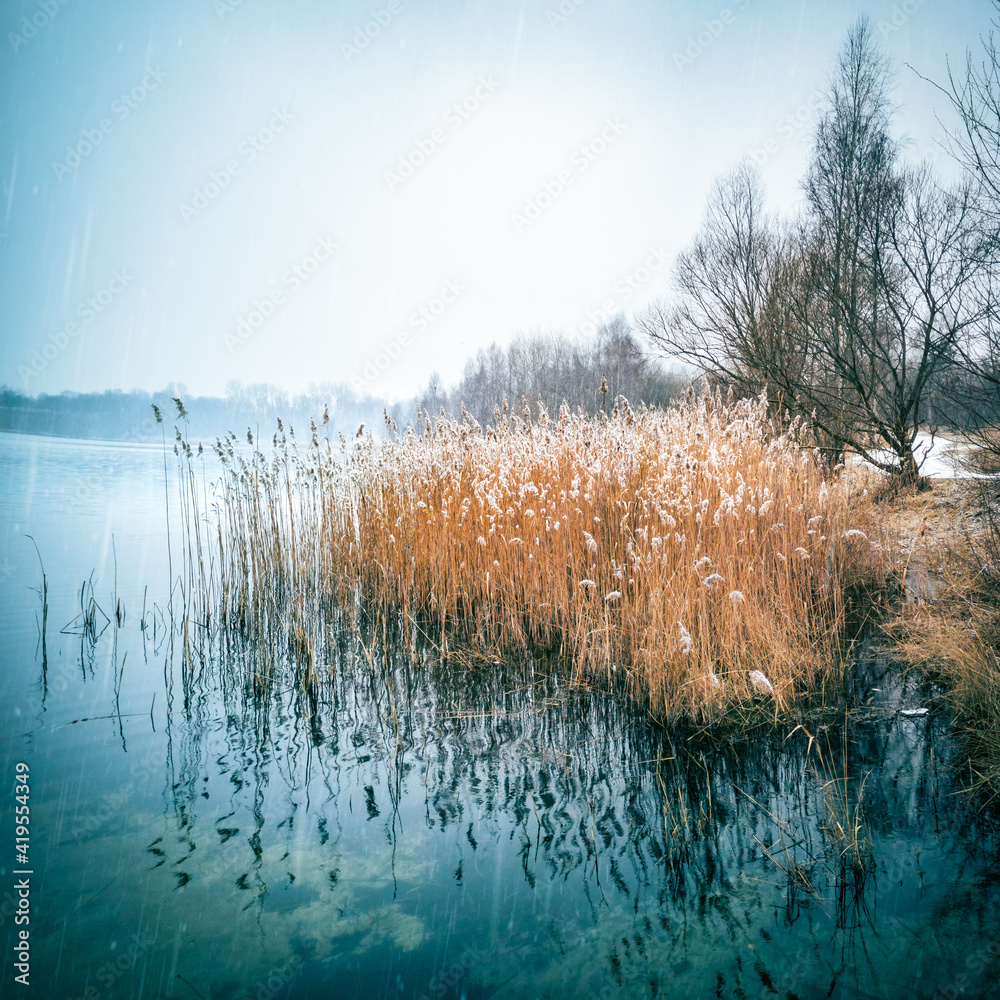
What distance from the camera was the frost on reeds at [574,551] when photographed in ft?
12.0

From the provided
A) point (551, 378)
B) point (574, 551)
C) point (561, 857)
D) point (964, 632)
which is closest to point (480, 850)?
point (561, 857)

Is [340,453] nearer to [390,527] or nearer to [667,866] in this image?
[390,527]

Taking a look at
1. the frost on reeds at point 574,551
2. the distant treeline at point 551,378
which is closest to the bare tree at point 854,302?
the frost on reeds at point 574,551

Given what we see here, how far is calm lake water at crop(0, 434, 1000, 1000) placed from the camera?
1.80m

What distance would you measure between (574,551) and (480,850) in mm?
2861

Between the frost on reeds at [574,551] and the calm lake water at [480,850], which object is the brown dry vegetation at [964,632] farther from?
the frost on reeds at [574,551]

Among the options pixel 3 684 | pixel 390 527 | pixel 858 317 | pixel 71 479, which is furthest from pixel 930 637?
pixel 71 479

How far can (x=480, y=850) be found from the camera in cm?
230

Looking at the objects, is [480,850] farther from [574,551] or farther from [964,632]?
[964,632]

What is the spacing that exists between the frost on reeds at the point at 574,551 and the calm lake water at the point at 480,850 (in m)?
0.45

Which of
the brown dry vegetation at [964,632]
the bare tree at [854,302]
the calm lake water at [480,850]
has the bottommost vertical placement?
the calm lake water at [480,850]

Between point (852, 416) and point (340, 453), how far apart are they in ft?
29.2

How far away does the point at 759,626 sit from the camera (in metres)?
3.65

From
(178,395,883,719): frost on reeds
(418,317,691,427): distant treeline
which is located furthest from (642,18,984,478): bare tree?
(418,317,691,427): distant treeline
